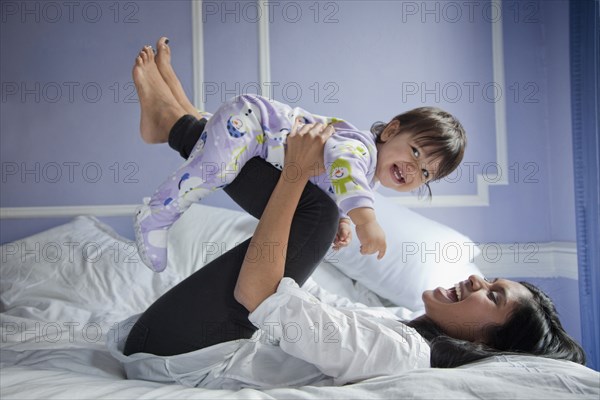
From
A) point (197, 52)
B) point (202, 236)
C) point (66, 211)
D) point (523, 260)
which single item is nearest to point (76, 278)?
point (202, 236)

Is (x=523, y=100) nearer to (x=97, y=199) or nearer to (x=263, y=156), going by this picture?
(x=263, y=156)

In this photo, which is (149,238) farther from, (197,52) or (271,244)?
(197,52)

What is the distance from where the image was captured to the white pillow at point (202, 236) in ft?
6.92

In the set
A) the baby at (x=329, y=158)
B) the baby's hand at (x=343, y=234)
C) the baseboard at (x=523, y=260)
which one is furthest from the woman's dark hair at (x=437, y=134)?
the baseboard at (x=523, y=260)

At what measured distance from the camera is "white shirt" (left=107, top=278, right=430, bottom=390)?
0.95 m

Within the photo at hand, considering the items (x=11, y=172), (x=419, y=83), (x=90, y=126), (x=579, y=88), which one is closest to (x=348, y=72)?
(x=419, y=83)

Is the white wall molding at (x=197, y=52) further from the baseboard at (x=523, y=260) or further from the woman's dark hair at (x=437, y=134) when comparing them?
the baseboard at (x=523, y=260)

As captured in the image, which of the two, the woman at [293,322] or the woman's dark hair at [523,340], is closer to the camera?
the woman at [293,322]

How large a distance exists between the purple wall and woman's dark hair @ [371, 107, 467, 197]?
116 centimetres

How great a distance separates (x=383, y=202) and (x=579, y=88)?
2.90ft

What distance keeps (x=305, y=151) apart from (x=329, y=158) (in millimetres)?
55

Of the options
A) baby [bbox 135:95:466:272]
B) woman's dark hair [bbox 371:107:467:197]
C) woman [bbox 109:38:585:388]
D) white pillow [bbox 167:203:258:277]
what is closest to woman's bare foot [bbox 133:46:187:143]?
baby [bbox 135:95:466:272]

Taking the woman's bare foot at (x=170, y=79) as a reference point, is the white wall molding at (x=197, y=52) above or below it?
above

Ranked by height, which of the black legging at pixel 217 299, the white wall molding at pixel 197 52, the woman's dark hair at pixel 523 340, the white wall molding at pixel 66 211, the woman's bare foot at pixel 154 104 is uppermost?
the white wall molding at pixel 197 52
